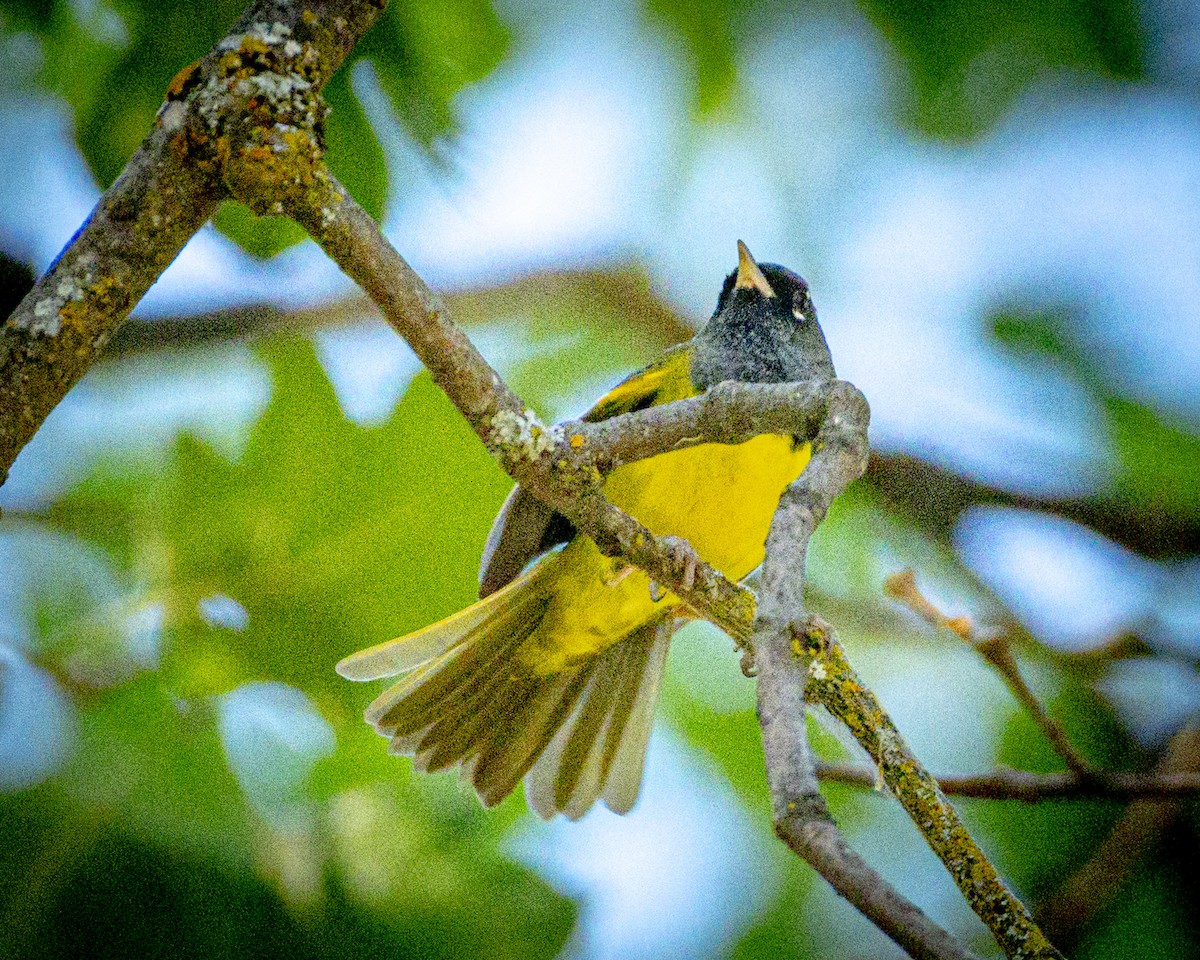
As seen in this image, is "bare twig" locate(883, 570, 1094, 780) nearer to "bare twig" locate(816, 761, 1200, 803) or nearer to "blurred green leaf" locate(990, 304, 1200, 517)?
"bare twig" locate(816, 761, 1200, 803)

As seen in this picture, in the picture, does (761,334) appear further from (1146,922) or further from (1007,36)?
(1146,922)

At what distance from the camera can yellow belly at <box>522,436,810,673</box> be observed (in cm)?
362

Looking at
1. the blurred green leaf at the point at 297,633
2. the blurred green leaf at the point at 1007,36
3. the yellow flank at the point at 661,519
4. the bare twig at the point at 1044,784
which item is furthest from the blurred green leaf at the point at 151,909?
the blurred green leaf at the point at 1007,36

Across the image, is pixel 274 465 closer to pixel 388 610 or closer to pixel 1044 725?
pixel 388 610

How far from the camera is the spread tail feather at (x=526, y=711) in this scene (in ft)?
12.4

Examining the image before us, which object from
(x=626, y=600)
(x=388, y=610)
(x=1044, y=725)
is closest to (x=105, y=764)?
(x=388, y=610)

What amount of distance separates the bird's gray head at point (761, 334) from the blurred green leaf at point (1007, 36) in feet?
3.23

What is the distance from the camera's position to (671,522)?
3.68 m

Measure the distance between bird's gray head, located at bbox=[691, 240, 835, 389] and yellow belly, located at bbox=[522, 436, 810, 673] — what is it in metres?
0.26

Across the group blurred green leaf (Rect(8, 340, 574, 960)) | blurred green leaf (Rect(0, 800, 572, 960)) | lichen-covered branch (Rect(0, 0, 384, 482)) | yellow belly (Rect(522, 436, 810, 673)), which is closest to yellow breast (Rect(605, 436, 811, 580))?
yellow belly (Rect(522, 436, 810, 673))

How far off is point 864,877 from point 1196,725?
3.23 m

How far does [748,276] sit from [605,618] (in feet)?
4.08

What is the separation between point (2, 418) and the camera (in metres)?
1.91

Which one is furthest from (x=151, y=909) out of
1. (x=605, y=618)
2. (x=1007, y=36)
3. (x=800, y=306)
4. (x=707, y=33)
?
(x=1007, y=36)
